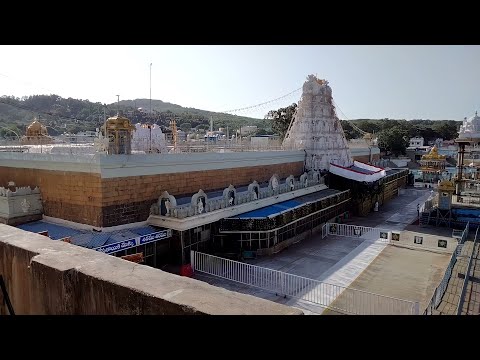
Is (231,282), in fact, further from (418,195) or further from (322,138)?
(418,195)

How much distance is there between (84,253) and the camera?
3.64m

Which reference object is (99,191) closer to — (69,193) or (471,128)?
(69,193)

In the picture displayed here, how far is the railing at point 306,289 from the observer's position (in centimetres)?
1113

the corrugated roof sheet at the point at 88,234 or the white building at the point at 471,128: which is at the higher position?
the white building at the point at 471,128

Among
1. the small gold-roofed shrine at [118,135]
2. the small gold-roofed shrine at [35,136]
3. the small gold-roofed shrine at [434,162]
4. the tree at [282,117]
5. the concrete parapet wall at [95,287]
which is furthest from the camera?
the tree at [282,117]

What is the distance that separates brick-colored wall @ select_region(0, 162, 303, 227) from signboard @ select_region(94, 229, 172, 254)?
4.50 feet

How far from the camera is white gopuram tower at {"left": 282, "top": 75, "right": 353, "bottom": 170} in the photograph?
26875mm

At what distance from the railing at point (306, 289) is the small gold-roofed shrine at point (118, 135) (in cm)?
475

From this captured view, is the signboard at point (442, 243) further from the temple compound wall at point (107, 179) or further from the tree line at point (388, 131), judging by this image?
the tree line at point (388, 131)

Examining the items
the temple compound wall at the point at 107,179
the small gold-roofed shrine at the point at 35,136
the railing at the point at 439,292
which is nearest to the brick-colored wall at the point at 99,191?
the temple compound wall at the point at 107,179

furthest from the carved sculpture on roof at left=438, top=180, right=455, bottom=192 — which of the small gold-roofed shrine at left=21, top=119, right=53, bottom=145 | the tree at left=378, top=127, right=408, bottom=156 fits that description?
the tree at left=378, top=127, right=408, bottom=156

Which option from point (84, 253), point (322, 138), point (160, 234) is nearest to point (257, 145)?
point (322, 138)

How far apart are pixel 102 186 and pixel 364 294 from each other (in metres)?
9.40
